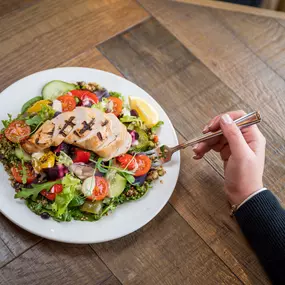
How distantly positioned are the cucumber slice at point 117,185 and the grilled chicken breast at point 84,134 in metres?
0.09

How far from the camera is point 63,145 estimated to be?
1.67 m

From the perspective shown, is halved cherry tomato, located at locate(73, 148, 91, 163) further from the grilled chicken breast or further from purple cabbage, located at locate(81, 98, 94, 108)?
purple cabbage, located at locate(81, 98, 94, 108)

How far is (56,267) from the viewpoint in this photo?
1.56 m

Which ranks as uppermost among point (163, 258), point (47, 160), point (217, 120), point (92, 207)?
point (217, 120)

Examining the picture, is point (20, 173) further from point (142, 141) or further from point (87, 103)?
point (142, 141)

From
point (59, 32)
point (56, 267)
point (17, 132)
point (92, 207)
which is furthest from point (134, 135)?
point (59, 32)

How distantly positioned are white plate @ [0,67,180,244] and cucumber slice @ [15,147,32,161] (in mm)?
79

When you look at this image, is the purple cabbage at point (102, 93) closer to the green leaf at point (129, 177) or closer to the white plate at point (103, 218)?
the white plate at point (103, 218)

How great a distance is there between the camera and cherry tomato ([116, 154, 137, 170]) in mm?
1699

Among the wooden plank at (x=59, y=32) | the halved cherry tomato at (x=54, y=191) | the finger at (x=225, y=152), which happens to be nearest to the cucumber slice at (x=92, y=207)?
the halved cherry tomato at (x=54, y=191)

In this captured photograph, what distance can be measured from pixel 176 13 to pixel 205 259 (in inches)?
50.1

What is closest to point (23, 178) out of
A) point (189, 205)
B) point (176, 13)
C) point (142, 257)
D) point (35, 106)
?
point (35, 106)

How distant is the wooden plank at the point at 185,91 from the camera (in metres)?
1.78

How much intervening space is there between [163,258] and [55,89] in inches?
31.8
